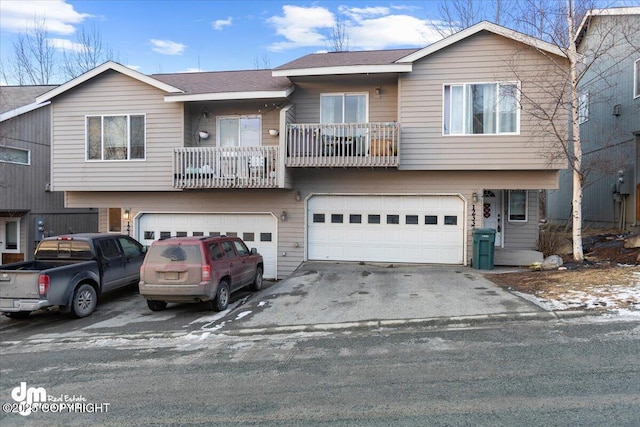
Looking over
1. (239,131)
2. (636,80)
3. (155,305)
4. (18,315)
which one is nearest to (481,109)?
(239,131)

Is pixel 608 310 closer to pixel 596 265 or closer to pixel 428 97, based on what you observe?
pixel 596 265

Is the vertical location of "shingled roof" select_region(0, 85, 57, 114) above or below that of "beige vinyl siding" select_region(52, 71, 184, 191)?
above

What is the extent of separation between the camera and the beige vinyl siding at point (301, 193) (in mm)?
12836

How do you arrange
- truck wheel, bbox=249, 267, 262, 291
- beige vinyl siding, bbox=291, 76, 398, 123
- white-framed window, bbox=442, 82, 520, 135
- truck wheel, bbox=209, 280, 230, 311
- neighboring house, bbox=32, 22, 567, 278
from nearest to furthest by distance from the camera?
truck wheel, bbox=209, 280, 230, 311, truck wheel, bbox=249, 267, 262, 291, white-framed window, bbox=442, 82, 520, 135, neighboring house, bbox=32, 22, 567, 278, beige vinyl siding, bbox=291, 76, 398, 123

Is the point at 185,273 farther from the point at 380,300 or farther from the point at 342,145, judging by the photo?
the point at 342,145

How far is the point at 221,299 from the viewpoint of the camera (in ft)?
29.5

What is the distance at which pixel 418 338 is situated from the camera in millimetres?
6445

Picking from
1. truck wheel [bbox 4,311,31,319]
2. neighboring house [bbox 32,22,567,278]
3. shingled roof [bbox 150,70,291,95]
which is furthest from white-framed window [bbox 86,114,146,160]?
truck wheel [bbox 4,311,31,319]

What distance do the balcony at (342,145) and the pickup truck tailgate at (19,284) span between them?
6966 mm

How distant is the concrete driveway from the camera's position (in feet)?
24.2

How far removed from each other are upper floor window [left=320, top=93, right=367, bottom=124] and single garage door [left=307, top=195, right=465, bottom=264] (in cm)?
248

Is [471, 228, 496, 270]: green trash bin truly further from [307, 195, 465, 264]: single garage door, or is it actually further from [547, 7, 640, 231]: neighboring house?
[547, 7, 640, 231]: neighboring house

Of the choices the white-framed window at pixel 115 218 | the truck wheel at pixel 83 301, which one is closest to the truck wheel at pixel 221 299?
the truck wheel at pixel 83 301

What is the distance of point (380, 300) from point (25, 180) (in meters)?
16.2
